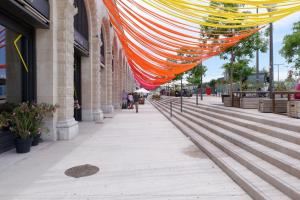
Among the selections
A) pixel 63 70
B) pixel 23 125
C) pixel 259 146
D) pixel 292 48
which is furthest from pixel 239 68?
pixel 292 48

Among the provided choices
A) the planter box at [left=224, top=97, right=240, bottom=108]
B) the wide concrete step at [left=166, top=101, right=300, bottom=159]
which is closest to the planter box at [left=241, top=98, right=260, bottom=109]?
the planter box at [left=224, top=97, right=240, bottom=108]

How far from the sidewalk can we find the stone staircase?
280mm

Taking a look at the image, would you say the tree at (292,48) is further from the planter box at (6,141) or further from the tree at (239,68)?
the planter box at (6,141)

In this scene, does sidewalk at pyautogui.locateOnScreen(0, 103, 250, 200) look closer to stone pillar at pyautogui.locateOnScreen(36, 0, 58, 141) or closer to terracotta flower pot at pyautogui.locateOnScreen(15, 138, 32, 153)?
terracotta flower pot at pyautogui.locateOnScreen(15, 138, 32, 153)

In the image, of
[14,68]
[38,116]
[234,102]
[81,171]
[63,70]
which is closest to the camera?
[81,171]

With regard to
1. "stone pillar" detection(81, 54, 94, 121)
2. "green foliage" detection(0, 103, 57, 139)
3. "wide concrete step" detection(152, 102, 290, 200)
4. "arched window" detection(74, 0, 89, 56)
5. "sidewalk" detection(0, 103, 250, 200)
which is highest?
"arched window" detection(74, 0, 89, 56)

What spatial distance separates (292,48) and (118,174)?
122 feet

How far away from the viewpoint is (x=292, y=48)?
3547 centimetres

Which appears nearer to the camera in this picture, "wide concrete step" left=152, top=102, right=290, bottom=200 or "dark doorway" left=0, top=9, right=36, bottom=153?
"wide concrete step" left=152, top=102, right=290, bottom=200

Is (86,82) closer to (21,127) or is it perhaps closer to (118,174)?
(21,127)

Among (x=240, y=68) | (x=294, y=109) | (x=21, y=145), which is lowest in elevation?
(x=21, y=145)

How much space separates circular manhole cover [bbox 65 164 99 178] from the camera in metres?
→ 5.53

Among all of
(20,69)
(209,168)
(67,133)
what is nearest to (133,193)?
(209,168)

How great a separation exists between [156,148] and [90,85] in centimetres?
801
